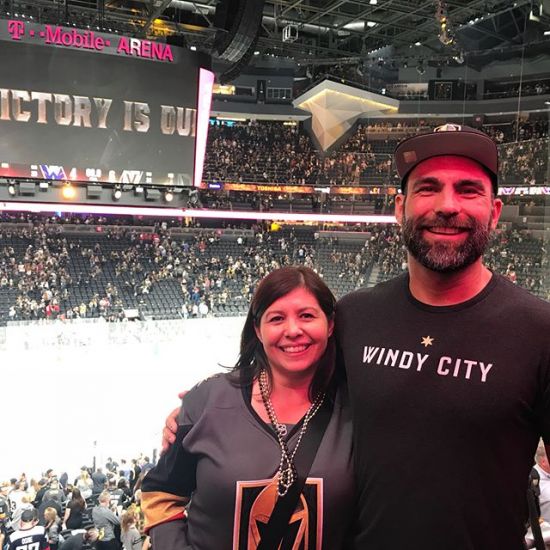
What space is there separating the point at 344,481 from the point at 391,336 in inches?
12.2

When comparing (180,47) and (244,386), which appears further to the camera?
(180,47)

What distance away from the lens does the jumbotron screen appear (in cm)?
647

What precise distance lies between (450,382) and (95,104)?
664cm

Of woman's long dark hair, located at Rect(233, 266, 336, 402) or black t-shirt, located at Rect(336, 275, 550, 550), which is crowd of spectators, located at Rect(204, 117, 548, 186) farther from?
black t-shirt, located at Rect(336, 275, 550, 550)

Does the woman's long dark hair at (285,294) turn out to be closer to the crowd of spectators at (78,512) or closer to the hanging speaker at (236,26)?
the crowd of spectators at (78,512)

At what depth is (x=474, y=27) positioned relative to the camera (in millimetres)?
14438

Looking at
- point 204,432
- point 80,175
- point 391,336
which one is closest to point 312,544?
point 204,432

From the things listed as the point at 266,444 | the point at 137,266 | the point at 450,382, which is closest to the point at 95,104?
the point at 266,444

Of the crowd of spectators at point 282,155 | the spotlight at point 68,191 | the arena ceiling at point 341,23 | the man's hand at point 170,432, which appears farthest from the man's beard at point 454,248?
the arena ceiling at point 341,23

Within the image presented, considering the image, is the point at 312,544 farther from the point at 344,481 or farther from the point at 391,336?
the point at 391,336

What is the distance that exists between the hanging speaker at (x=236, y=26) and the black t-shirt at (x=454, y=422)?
6657mm

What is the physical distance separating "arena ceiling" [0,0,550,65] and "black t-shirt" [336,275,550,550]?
1008 cm

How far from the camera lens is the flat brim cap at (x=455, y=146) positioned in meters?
1.07

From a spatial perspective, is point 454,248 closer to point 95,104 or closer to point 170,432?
point 170,432
